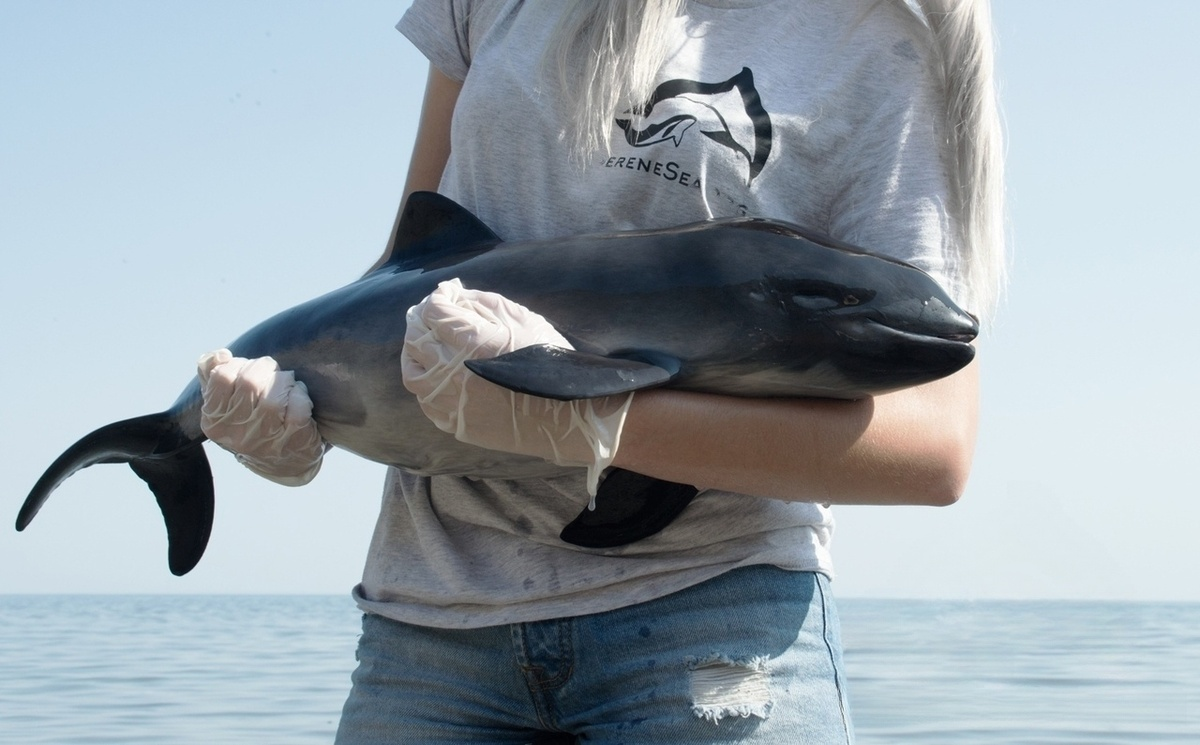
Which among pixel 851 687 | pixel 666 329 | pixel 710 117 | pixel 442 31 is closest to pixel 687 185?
pixel 710 117

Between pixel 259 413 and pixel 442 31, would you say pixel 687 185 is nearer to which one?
pixel 442 31

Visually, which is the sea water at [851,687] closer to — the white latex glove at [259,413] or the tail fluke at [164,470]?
the tail fluke at [164,470]

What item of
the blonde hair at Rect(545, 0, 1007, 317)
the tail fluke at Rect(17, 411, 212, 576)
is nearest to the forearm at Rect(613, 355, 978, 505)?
the blonde hair at Rect(545, 0, 1007, 317)

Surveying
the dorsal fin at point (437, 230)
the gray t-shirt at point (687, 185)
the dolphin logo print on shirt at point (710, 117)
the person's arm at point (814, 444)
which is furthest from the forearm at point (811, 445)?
the dorsal fin at point (437, 230)

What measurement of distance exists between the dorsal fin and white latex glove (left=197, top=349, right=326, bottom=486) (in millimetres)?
465

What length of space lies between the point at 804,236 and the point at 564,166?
0.65m

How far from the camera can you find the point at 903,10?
9.95 ft

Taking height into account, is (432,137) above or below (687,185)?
above

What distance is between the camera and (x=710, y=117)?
2893 millimetres

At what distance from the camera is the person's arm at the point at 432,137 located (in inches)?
138

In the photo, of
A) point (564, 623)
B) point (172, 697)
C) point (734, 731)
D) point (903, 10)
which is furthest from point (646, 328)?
point (172, 697)

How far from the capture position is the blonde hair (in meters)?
2.93

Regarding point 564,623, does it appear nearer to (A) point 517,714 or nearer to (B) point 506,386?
(A) point 517,714

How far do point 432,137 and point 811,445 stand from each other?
165 centimetres
